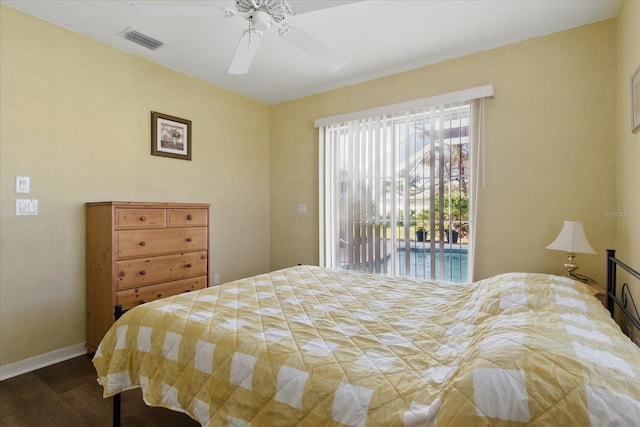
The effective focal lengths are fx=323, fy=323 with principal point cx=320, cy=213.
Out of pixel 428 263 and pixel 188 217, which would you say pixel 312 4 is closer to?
pixel 188 217

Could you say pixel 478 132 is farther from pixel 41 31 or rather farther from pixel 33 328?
pixel 33 328

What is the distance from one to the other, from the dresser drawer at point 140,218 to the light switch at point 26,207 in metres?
0.58

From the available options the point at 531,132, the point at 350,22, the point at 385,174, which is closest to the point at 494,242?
the point at 531,132

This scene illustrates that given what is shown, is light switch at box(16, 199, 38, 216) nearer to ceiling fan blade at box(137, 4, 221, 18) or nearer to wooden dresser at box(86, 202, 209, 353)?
wooden dresser at box(86, 202, 209, 353)

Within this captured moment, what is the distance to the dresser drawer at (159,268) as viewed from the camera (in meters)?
2.45

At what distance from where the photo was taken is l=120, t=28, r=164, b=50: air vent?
256cm

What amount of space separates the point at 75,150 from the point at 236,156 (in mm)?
1636

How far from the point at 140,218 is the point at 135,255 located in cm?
29

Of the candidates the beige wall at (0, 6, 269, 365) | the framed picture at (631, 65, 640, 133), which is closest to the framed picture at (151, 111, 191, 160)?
the beige wall at (0, 6, 269, 365)

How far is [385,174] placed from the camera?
3338 mm

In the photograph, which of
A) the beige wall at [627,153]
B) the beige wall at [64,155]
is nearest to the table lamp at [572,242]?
the beige wall at [627,153]

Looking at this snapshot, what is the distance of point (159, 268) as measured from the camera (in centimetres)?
267

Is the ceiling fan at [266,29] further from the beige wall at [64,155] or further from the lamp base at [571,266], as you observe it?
the lamp base at [571,266]

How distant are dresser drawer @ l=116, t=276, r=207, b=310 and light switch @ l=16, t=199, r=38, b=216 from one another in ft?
2.78
